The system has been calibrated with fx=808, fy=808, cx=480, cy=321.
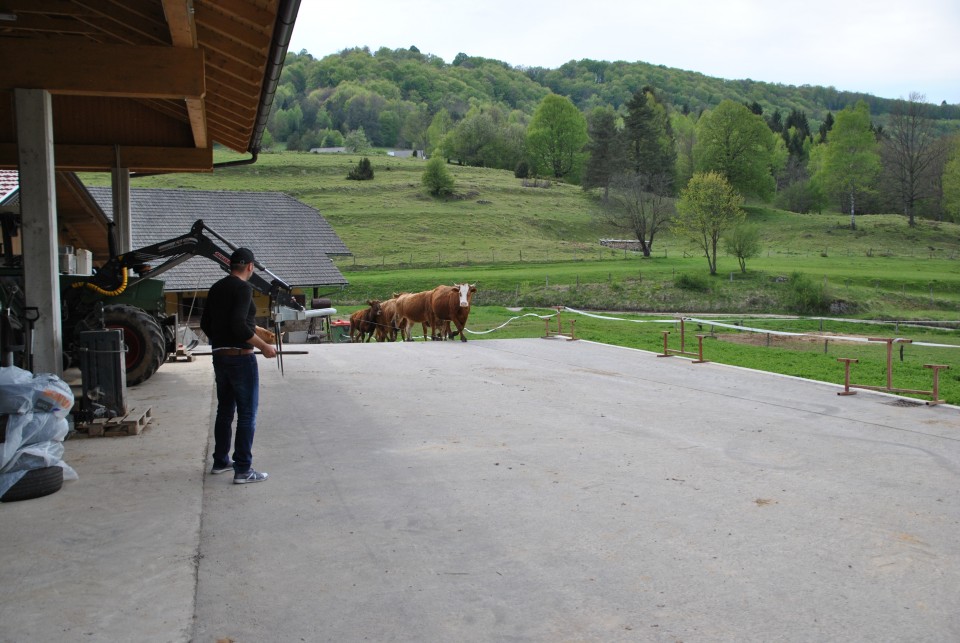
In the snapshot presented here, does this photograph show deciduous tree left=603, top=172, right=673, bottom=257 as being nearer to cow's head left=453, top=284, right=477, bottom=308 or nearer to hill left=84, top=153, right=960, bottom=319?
hill left=84, top=153, right=960, bottom=319

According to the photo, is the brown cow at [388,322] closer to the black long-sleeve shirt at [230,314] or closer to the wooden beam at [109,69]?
the wooden beam at [109,69]

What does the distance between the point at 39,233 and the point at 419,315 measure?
14823 mm

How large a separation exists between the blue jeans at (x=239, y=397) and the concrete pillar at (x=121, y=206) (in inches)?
366

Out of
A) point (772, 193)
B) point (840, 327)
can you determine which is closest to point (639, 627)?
point (840, 327)

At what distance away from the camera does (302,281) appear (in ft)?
97.6

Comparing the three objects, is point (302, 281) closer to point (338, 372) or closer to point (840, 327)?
point (338, 372)

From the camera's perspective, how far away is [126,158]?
14.9 meters

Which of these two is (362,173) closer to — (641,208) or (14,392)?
(641,208)

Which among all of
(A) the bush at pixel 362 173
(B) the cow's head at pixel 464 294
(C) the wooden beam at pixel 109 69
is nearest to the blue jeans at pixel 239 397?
(C) the wooden beam at pixel 109 69

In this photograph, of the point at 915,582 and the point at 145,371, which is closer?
the point at 915,582

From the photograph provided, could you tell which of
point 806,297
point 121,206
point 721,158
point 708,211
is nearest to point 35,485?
point 121,206

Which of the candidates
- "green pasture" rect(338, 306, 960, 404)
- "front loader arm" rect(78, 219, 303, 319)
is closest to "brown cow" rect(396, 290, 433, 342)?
"green pasture" rect(338, 306, 960, 404)

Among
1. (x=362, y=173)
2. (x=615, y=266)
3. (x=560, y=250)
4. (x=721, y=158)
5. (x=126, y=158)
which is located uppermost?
(x=721, y=158)

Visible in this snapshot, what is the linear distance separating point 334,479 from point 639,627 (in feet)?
11.2
